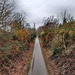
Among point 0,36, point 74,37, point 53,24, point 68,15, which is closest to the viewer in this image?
point 0,36

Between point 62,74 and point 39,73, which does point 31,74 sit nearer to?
point 39,73

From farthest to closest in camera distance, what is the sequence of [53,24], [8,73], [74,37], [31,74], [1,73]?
1. [53,24]
2. [74,37]
3. [31,74]
4. [8,73]
5. [1,73]

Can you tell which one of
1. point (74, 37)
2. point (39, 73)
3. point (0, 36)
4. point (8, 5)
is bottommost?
point (39, 73)

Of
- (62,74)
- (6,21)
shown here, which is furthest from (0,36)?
(62,74)

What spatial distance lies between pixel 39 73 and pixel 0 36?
16.3 ft

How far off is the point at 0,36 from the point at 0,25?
1.23 m

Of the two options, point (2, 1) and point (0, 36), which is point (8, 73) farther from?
point (2, 1)

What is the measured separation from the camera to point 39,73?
209 inches

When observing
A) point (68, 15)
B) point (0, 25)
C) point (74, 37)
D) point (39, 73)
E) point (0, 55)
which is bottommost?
point (39, 73)

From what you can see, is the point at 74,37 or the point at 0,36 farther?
the point at 74,37

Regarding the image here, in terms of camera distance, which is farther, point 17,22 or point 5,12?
point 17,22

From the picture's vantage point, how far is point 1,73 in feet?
14.6

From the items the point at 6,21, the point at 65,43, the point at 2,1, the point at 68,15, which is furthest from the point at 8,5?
the point at 68,15

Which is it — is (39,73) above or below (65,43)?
below
